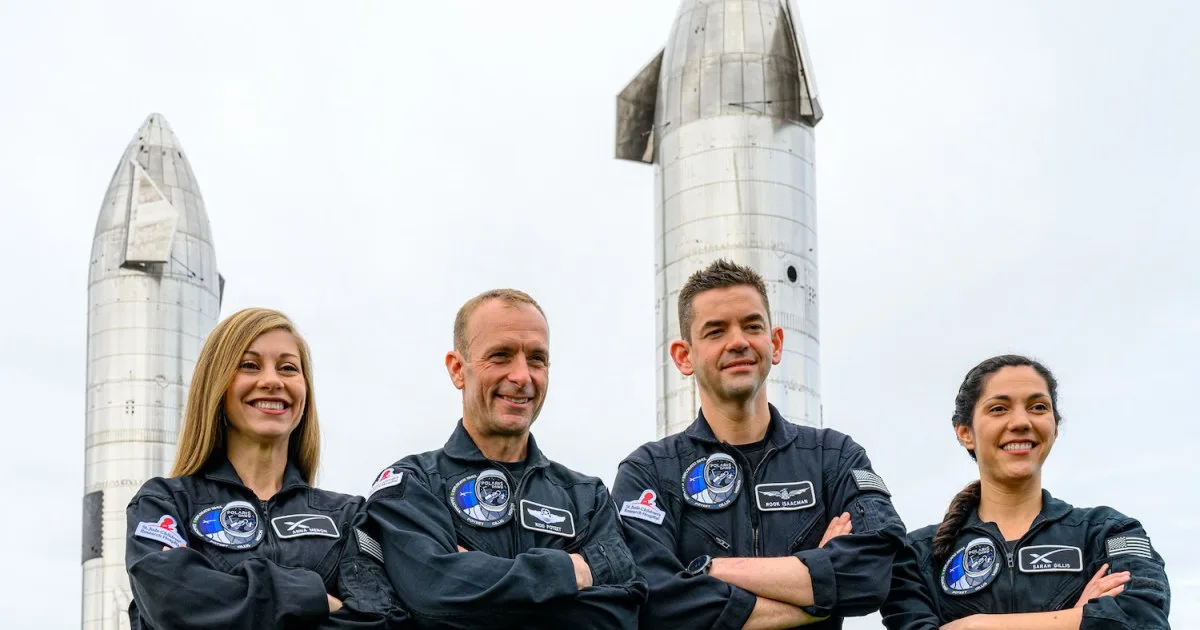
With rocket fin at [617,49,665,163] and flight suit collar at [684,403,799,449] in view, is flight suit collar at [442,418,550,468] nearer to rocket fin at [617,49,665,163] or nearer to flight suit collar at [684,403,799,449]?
flight suit collar at [684,403,799,449]

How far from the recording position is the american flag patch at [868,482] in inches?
214

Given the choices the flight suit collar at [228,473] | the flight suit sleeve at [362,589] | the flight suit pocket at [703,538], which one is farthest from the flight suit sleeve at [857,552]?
the flight suit collar at [228,473]

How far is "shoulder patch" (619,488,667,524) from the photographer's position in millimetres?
5402

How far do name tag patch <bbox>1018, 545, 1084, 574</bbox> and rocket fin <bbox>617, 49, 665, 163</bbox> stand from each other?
12.3 m

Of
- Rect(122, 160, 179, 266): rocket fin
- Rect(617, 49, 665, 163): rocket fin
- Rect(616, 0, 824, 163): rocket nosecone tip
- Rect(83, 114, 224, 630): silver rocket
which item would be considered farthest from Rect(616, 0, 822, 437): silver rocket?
Rect(83, 114, 224, 630): silver rocket

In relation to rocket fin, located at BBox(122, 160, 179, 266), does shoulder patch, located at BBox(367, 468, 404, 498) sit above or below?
below

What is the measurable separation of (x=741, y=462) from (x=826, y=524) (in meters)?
0.38

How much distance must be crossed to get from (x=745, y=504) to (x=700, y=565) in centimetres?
37

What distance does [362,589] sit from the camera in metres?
5.03

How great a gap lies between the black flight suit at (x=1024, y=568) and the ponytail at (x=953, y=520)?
0.03 meters

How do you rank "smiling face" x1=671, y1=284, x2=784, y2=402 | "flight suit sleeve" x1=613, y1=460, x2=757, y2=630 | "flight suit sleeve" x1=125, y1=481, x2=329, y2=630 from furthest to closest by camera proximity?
"smiling face" x1=671, y1=284, x2=784, y2=402, "flight suit sleeve" x1=613, y1=460, x2=757, y2=630, "flight suit sleeve" x1=125, y1=481, x2=329, y2=630

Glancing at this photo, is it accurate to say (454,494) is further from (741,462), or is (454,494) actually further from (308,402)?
(741,462)

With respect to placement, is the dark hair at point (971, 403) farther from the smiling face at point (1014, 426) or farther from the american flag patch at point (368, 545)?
the american flag patch at point (368, 545)

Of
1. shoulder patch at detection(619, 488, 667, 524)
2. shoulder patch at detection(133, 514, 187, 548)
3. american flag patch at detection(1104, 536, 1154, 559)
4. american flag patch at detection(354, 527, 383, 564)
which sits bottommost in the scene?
american flag patch at detection(1104, 536, 1154, 559)
